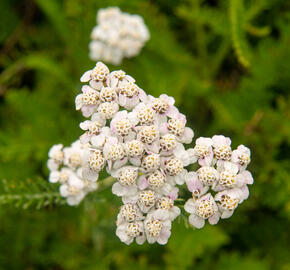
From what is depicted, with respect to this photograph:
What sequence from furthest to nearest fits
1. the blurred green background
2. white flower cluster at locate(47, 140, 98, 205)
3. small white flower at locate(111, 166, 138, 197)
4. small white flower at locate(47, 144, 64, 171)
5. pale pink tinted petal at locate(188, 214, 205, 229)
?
the blurred green background < small white flower at locate(47, 144, 64, 171) < white flower cluster at locate(47, 140, 98, 205) < pale pink tinted petal at locate(188, 214, 205, 229) < small white flower at locate(111, 166, 138, 197)

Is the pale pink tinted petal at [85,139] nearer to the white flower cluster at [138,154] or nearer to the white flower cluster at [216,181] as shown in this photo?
the white flower cluster at [138,154]

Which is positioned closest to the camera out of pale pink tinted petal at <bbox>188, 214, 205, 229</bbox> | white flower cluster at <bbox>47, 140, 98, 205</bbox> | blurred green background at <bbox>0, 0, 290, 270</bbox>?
pale pink tinted petal at <bbox>188, 214, 205, 229</bbox>

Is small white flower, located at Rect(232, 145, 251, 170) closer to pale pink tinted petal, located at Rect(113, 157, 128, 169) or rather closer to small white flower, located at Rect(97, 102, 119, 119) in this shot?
pale pink tinted petal, located at Rect(113, 157, 128, 169)

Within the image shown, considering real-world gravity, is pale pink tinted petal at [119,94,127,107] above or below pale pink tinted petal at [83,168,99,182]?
above

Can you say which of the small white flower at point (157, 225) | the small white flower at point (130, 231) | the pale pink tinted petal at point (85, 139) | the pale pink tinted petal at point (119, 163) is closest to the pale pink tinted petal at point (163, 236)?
the small white flower at point (157, 225)

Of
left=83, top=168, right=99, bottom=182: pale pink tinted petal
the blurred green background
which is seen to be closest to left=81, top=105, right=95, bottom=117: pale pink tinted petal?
left=83, top=168, right=99, bottom=182: pale pink tinted petal

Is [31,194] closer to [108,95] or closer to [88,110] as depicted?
[88,110]
